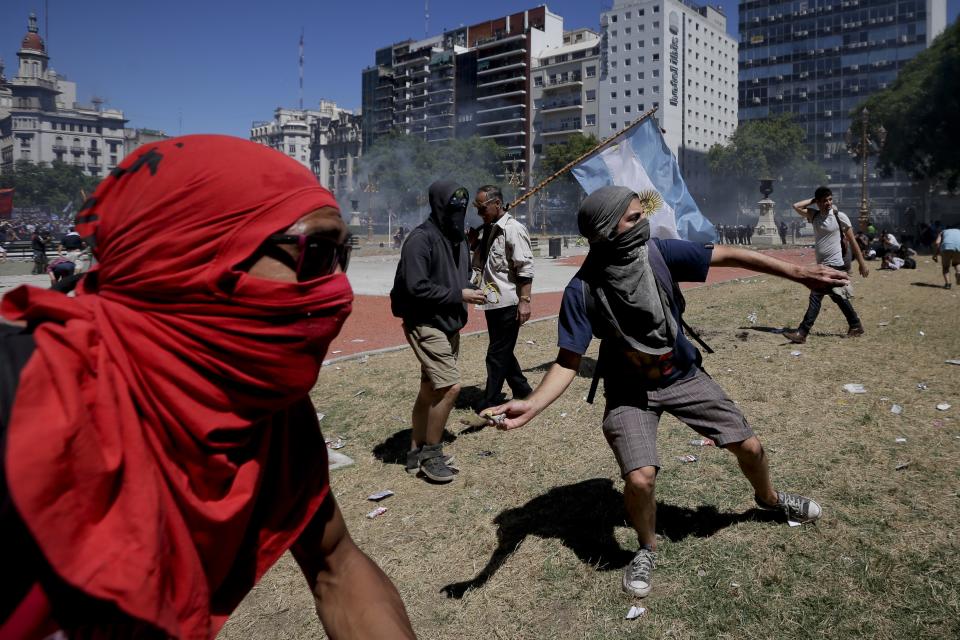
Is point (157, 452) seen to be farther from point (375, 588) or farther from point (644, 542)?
point (644, 542)

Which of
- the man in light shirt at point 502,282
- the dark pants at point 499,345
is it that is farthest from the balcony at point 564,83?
the dark pants at point 499,345

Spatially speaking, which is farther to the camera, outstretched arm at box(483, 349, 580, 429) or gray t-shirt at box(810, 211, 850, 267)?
gray t-shirt at box(810, 211, 850, 267)

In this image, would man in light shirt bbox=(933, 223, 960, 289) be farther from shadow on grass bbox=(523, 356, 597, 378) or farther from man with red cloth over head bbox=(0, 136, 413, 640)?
man with red cloth over head bbox=(0, 136, 413, 640)

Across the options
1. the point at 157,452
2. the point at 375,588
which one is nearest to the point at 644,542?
the point at 375,588

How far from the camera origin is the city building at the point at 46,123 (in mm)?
140250

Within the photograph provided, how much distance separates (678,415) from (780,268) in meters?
0.88

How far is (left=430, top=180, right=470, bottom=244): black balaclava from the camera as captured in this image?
16.9 ft

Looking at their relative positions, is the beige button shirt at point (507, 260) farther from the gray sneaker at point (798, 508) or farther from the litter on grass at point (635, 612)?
the litter on grass at point (635, 612)

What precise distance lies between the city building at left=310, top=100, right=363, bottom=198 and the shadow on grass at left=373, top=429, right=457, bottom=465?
135453 millimetres

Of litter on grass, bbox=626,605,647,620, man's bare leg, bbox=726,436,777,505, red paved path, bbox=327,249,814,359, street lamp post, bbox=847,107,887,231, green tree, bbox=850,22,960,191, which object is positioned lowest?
litter on grass, bbox=626,605,647,620

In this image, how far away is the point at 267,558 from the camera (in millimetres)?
1765

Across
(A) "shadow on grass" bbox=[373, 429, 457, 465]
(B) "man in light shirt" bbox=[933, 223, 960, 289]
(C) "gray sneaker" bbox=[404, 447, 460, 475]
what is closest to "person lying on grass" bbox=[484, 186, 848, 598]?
(C) "gray sneaker" bbox=[404, 447, 460, 475]

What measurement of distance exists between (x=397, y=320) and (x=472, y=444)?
23.4ft

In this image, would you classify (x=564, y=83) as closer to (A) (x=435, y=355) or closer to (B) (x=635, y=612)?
(A) (x=435, y=355)
